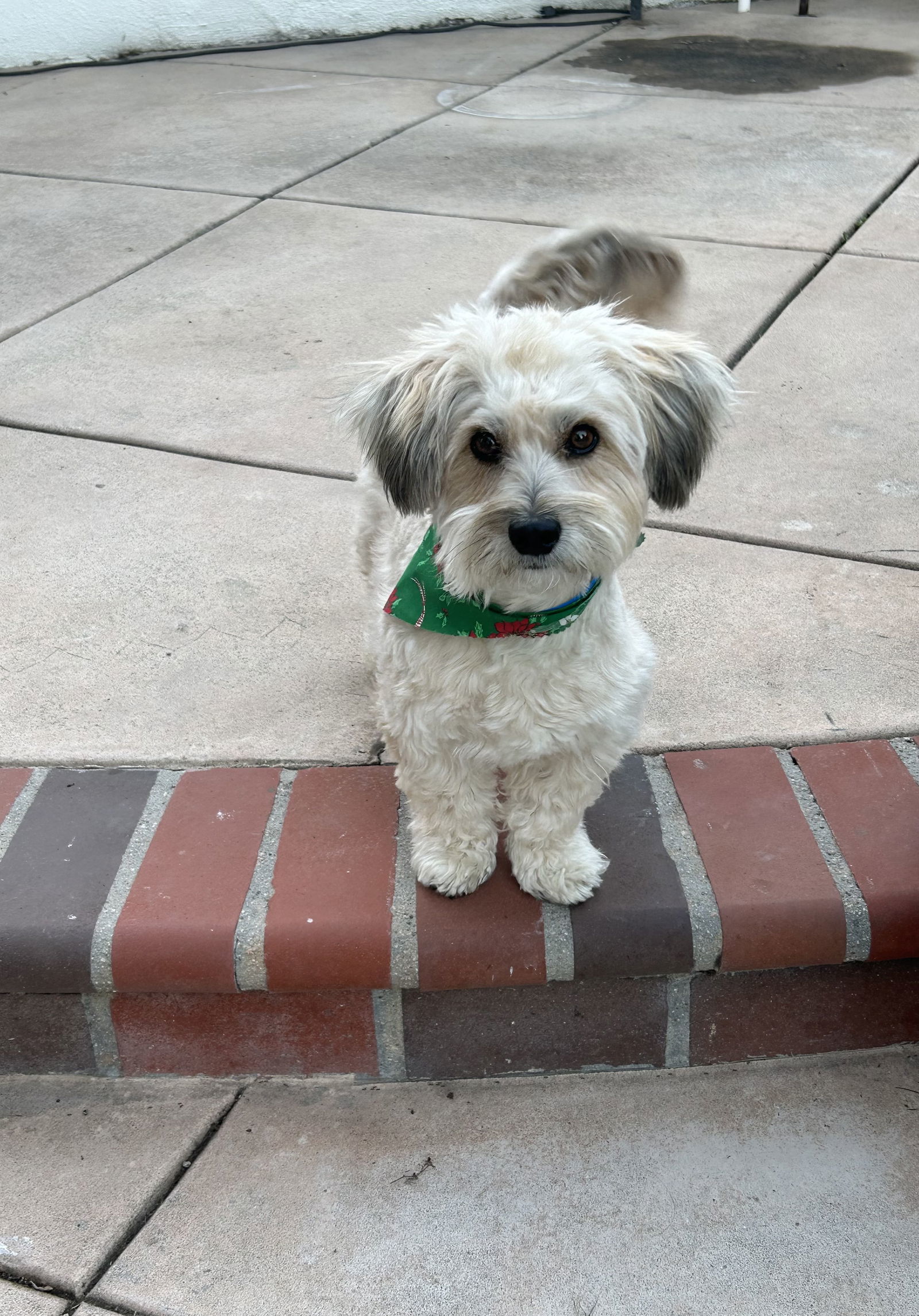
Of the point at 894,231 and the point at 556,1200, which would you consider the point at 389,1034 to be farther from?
the point at 894,231

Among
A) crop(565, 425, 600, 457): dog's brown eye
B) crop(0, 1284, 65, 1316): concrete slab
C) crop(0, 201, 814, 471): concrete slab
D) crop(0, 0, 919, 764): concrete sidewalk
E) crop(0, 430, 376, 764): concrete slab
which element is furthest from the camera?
crop(0, 201, 814, 471): concrete slab

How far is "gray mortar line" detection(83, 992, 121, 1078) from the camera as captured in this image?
2293 millimetres

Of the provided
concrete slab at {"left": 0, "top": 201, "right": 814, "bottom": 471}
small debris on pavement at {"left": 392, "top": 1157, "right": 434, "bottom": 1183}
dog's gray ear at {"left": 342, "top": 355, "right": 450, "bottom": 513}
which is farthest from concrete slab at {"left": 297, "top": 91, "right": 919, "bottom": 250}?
small debris on pavement at {"left": 392, "top": 1157, "right": 434, "bottom": 1183}

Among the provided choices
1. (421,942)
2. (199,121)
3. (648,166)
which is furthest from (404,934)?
(199,121)

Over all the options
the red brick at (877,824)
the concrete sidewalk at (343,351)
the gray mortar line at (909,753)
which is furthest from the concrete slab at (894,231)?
the red brick at (877,824)

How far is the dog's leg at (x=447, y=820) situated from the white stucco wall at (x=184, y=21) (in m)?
7.32

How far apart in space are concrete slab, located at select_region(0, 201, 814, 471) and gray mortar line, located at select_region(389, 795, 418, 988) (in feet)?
5.40

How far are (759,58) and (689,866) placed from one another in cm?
733

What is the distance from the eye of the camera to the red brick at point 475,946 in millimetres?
2240

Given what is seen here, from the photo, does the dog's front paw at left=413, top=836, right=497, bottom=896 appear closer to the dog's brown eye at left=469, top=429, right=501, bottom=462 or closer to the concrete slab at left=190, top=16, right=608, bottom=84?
the dog's brown eye at left=469, top=429, right=501, bottom=462

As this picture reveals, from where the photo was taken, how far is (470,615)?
212 centimetres

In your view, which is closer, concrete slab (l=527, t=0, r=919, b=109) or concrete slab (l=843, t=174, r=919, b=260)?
concrete slab (l=843, t=174, r=919, b=260)

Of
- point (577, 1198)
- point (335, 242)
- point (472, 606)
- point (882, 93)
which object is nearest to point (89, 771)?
point (472, 606)

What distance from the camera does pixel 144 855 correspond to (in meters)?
2.38
